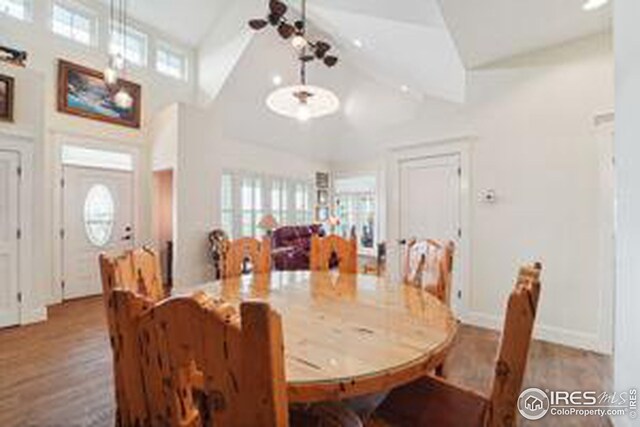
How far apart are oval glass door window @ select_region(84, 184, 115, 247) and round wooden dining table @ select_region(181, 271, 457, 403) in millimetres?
4057

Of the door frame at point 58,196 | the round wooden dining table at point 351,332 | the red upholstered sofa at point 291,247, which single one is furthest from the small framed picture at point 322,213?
the round wooden dining table at point 351,332

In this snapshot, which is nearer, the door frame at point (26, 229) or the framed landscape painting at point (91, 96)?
the door frame at point (26, 229)

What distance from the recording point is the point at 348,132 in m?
8.04

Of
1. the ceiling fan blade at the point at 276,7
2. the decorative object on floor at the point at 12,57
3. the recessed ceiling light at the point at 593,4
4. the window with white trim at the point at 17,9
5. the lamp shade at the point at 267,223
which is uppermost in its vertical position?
the window with white trim at the point at 17,9

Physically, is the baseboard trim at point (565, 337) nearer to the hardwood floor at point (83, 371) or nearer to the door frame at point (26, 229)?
the hardwood floor at point (83, 371)

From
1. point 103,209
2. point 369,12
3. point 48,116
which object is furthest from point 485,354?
point 48,116

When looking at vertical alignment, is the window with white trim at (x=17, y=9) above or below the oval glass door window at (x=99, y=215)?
above

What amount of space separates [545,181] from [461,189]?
86cm

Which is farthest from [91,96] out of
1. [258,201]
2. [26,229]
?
[258,201]

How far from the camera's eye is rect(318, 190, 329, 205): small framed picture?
8.92 m

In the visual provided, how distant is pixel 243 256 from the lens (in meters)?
2.70

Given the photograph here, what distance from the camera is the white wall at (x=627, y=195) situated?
1.62m

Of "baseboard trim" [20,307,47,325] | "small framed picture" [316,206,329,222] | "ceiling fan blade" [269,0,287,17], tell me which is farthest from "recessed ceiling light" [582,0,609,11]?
"small framed picture" [316,206,329,222]

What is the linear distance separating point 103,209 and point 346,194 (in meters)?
5.58
